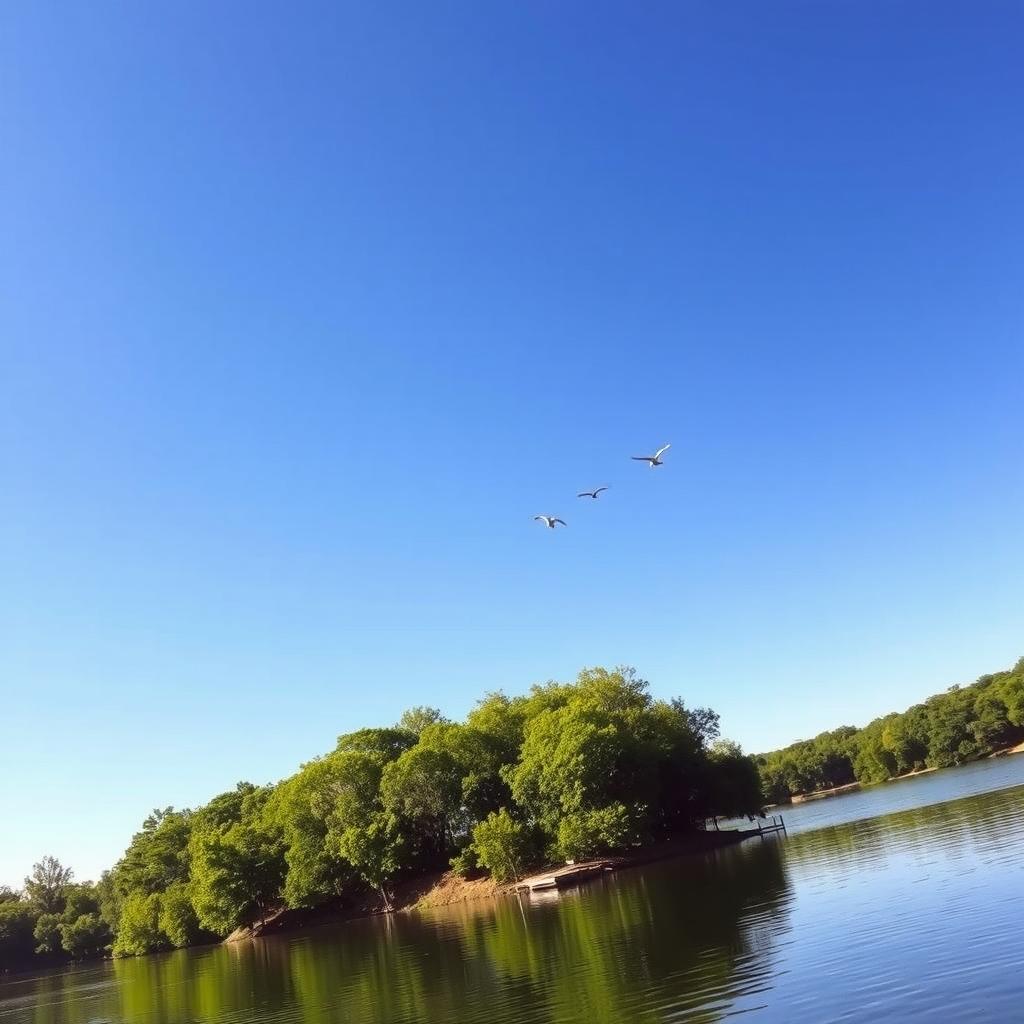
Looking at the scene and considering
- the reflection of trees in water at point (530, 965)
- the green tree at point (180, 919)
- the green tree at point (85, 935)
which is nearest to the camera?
the reflection of trees in water at point (530, 965)

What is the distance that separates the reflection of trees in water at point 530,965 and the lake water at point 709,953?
16cm

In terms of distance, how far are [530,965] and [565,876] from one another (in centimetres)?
4023

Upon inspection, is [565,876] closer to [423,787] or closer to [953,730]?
[423,787]

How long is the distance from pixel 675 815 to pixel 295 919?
48.6 meters

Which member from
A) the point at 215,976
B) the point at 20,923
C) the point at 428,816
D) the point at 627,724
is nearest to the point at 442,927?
the point at 215,976

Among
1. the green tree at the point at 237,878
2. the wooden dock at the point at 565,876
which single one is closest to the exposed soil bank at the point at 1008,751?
the wooden dock at the point at 565,876

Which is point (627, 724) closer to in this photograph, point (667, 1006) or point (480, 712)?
point (480, 712)

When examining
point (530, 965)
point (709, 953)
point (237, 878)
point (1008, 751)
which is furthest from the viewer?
point (1008, 751)

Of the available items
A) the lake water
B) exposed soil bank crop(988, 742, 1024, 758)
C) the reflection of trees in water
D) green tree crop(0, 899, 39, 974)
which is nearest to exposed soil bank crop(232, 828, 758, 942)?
the reflection of trees in water

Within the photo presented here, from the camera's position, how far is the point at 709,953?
2633 cm

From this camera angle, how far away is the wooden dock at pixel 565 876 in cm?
6869

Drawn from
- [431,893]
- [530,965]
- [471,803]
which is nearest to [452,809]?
[471,803]

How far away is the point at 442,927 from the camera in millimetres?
57438

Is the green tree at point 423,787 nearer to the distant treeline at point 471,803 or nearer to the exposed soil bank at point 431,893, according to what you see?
the distant treeline at point 471,803
